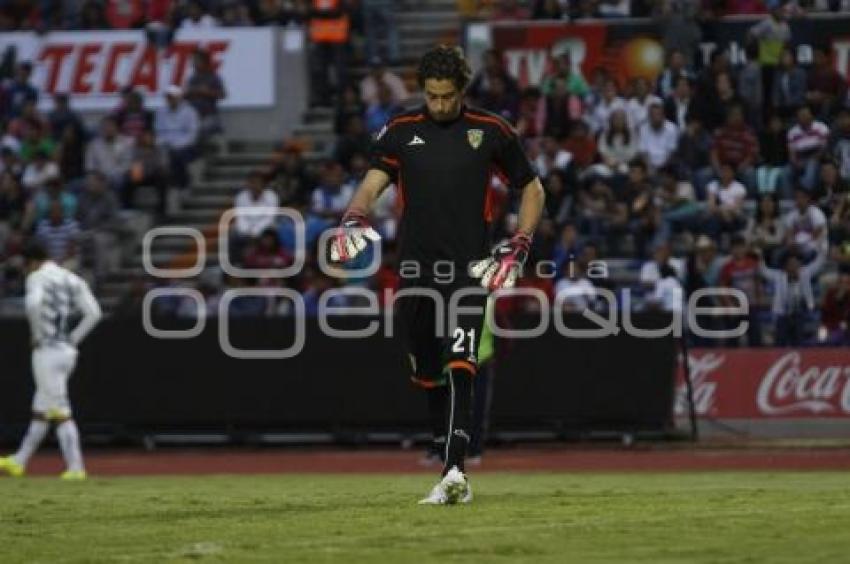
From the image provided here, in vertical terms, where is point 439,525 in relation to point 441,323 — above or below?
below

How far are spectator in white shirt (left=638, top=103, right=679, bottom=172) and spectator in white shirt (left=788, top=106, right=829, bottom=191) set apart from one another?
1.63 metres

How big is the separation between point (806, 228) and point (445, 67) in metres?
12.5

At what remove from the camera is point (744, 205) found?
24141mm

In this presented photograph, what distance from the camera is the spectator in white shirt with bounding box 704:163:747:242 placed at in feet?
78.5

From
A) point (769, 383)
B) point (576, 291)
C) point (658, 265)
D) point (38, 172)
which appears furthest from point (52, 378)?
point (38, 172)

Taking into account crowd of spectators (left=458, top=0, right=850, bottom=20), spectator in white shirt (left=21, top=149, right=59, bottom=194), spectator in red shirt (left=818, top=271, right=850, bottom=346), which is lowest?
spectator in red shirt (left=818, top=271, right=850, bottom=346)

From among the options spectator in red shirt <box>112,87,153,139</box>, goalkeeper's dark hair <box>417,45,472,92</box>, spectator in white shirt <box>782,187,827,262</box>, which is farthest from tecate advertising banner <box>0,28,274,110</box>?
goalkeeper's dark hair <box>417,45,472,92</box>

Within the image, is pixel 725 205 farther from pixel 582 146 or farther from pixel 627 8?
pixel 627 8

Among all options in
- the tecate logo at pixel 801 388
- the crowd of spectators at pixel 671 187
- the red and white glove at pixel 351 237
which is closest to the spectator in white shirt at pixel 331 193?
the crowd of spectators at pixel 671 187

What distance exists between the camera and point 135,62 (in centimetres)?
2989

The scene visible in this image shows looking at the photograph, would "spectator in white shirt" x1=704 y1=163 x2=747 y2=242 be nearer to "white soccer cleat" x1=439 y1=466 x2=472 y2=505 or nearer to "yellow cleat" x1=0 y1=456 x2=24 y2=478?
"yellow cleat" x1=0 y1=456 x2=24 y2=478

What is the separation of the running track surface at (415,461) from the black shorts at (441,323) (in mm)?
7161

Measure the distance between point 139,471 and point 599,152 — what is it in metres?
7.99

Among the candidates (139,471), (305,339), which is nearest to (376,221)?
(305,339)
